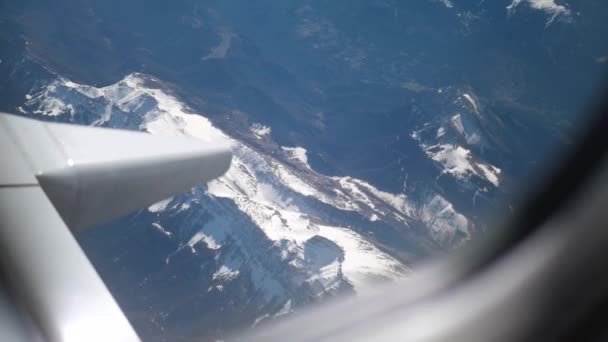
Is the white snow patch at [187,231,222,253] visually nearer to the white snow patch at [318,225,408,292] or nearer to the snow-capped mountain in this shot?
the snow-capped mountain

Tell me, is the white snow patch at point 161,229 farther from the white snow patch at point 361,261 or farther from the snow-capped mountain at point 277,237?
the white snow patch at point 361,261

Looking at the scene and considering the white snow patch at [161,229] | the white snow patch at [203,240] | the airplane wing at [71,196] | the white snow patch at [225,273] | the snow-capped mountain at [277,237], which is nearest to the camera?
the airplane wing at [71,196]

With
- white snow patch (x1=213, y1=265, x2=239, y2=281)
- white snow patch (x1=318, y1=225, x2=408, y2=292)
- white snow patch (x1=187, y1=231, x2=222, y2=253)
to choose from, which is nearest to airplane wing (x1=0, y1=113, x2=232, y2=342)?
white snow patch (x1=318, y1=225, x2=408, y2=292)

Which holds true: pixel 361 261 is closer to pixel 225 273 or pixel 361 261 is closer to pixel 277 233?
pixel 277 233

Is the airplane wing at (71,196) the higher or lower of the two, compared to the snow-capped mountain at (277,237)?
higher

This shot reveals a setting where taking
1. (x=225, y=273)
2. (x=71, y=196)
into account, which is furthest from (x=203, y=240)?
(x=71, y=196)

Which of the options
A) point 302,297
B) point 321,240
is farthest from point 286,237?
point 302,297

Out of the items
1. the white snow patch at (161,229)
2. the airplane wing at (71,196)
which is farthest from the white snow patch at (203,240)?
the airplane wing at (71,196)

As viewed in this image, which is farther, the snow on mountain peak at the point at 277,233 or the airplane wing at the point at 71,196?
the snow on mountain peak at the point at 277,233

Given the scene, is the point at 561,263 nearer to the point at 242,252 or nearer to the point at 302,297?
the point at 302,297
